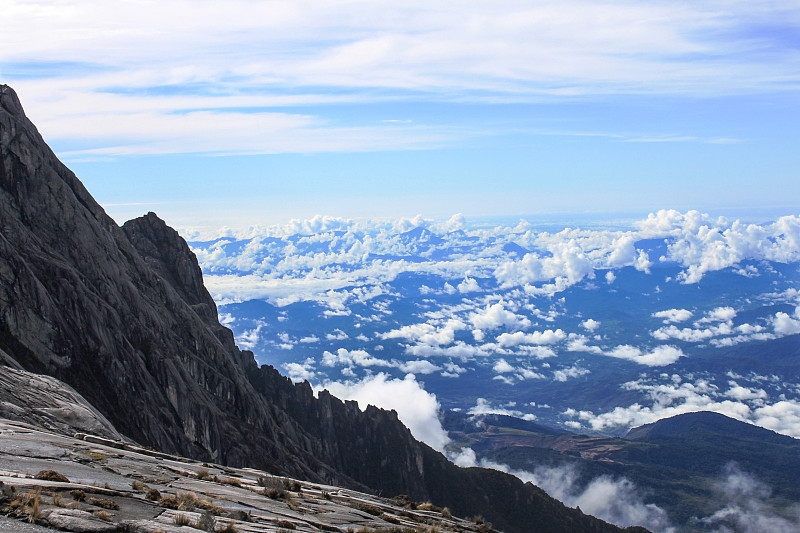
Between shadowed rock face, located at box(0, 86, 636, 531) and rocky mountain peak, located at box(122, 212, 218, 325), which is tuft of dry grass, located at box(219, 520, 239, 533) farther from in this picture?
rocky mountain peak, located at box(122, 212, 218, 325)

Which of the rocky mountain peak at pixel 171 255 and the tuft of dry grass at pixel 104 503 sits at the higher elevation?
the rocky mountain peak at pixel 171 255

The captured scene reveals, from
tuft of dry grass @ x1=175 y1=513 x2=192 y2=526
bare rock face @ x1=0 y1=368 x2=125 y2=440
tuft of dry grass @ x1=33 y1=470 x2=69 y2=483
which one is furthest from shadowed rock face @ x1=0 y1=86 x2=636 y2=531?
tuft of dry grass @ x1=175 y1=513 x2=192 y2=526

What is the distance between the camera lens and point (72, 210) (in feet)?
400

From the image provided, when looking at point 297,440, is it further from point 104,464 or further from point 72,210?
point 104,464

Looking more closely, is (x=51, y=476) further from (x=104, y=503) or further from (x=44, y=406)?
(x=44, y=406)

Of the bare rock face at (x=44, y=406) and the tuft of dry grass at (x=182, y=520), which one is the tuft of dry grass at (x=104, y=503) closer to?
the tuft of dry grass at (x=182, y=520)

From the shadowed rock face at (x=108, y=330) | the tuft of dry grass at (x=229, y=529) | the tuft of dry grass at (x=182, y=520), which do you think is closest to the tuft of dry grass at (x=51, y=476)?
the tuft of dry grass at (x=182, y=520)

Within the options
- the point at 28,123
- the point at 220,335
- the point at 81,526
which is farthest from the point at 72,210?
the point at 81,526

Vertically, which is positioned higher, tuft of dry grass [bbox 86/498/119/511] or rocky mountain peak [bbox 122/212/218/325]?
rocky mountain peak [bbox 122/212/218/325]

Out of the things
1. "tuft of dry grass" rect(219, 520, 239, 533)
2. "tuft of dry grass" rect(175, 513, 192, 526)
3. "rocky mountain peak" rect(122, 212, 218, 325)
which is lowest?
"tuft of dry grass" rect(219, 520, 239, 533)

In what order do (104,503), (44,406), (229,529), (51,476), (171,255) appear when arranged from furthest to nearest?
1. (171,255)
2. (44,406)
3. (51,476)
4. (104,503)
5. (229,529)

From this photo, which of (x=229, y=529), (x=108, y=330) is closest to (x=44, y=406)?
(x=229, y=529)

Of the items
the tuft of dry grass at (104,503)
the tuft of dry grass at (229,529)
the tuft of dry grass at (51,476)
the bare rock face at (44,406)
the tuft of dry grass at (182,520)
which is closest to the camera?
the tuft of dry grass at (182,520)

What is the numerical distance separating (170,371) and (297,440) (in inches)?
2478
